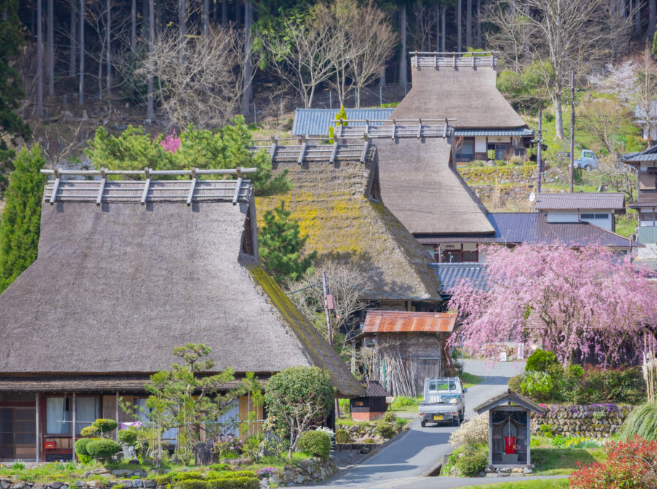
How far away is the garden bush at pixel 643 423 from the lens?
74.1 ft

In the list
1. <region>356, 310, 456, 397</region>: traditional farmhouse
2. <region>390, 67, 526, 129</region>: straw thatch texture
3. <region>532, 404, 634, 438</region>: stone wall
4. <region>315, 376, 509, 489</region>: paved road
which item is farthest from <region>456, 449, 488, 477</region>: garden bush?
<region>390, 67, 526, 129</region>: straw thatch texture

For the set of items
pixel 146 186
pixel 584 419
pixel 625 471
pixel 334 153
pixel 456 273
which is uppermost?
pixel 334 153

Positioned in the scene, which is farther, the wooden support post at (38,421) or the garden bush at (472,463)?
the wooden support post at (38,421)

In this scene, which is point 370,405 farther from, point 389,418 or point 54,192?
point 54,192

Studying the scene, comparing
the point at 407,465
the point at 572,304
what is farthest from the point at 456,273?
the point at 407,465

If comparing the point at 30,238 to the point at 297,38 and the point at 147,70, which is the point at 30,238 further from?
the point at 297,38

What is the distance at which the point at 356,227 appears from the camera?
37.7 m

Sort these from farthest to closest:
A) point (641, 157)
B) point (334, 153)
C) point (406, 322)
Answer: point (641, 157)
point (334, 153)
point (406, 322)

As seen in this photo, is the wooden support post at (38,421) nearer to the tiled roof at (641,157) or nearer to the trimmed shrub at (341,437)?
the trimmed shrub at (341,437)

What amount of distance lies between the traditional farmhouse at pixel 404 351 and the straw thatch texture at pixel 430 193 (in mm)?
13733

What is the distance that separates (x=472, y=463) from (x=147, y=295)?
347 inches

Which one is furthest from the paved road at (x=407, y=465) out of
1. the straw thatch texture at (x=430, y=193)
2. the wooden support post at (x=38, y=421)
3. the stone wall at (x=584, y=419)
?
the straw thatch texture at (x=430, y=193)

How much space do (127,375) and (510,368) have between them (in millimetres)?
17322

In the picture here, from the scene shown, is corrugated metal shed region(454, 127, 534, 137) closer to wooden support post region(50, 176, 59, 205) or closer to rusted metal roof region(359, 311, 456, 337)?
rusted metal roof region(359, 311, 456, 337)
